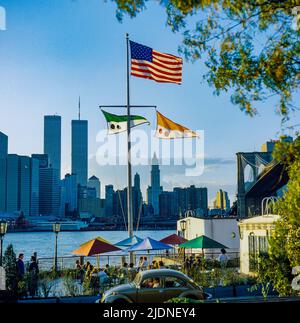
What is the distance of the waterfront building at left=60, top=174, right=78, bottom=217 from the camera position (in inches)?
5059

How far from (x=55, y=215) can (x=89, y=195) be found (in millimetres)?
14804

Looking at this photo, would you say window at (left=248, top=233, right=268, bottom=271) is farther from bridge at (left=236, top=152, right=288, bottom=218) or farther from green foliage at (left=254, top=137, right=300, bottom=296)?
bridge at (left=236, top=152, right=288, bottom=218)

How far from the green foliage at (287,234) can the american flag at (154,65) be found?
10527 mm

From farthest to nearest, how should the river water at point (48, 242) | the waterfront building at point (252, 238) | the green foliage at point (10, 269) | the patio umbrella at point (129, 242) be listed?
the river water at point (48, 242) < the waterfront building at point (252, 238) < the patio umbrella at point (129, 242) < the green foliage at point (10, 269)

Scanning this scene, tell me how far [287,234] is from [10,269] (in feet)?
31.0

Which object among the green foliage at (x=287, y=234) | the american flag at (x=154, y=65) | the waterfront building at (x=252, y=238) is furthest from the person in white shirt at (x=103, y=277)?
the green foliage at (x=287, y=234)

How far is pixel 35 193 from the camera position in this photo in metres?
136

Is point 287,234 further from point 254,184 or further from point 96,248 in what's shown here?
point 254,184

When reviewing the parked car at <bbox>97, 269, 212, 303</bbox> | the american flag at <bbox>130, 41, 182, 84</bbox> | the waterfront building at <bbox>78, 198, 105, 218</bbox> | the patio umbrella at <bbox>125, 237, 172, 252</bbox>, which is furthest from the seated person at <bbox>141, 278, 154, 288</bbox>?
the waterfront building at <bbox>78, 198, 105, 218</bbox>

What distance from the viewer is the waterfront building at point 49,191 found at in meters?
126

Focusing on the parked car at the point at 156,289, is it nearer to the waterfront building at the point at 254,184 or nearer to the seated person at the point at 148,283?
the seated person at the point at 148,283

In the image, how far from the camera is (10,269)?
14508 mm
